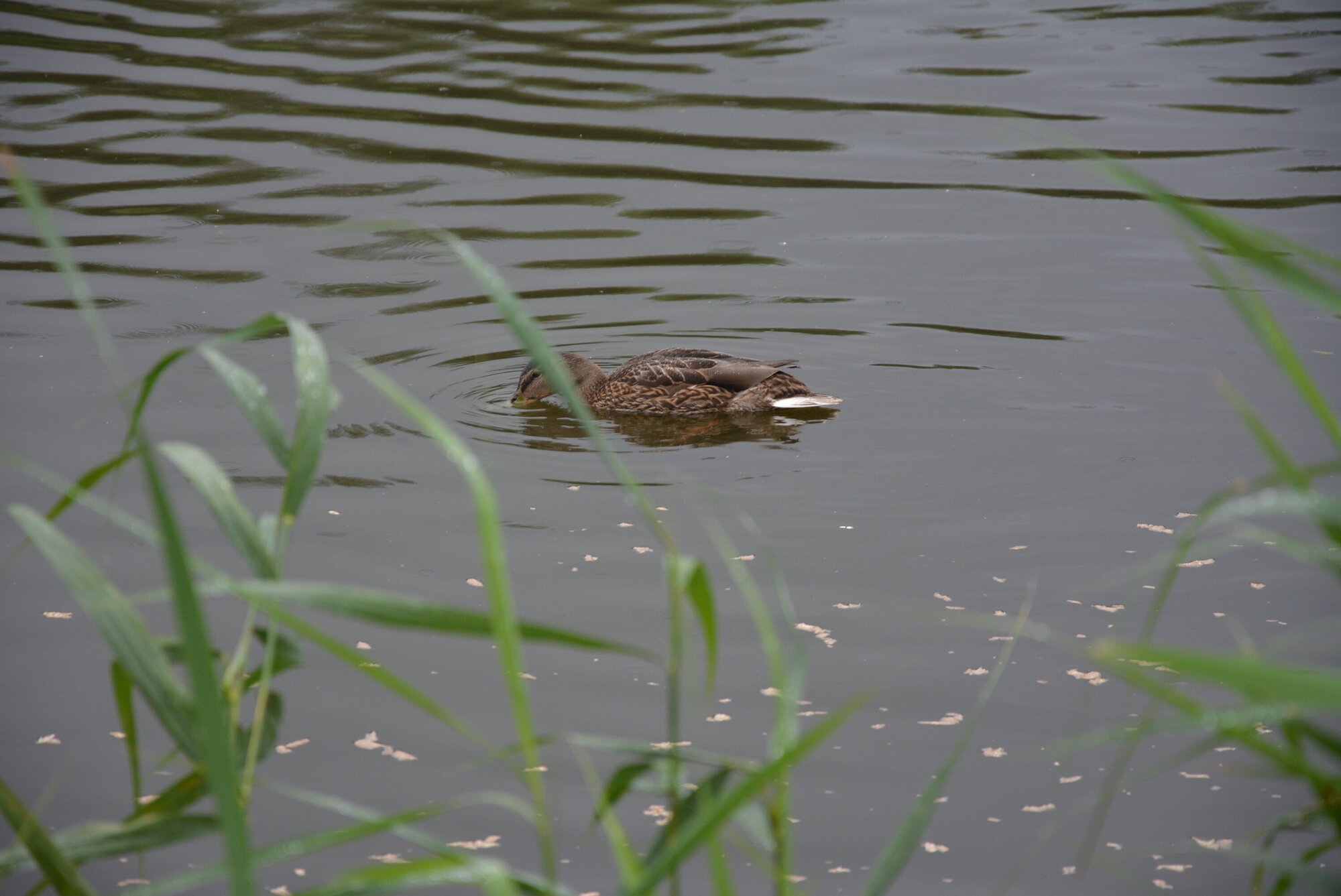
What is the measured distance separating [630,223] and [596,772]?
6099 mm

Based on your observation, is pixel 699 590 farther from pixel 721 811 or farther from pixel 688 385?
pixel 688 385

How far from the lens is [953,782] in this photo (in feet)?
12.0

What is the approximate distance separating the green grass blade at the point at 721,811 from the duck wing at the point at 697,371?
4.94 meters

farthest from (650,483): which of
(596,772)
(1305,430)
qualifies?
(1305,430)

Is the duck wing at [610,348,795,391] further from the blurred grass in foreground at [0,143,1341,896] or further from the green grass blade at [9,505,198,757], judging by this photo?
the green grass blade at [9,505,198,757]

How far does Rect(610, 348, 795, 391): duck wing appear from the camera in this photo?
6719 millimetres

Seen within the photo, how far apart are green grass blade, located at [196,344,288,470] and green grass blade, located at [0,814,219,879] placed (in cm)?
58

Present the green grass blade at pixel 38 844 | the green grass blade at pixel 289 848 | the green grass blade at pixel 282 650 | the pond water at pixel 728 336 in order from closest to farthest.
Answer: the green grass blade at pixel 289 848 → the green grass blade at pixel 38 844 → the green grass blade at pixel 282 650 → the pond water at pixel 728 336

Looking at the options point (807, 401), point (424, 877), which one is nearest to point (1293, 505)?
point (424, 877)

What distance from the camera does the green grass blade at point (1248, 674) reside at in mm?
1418

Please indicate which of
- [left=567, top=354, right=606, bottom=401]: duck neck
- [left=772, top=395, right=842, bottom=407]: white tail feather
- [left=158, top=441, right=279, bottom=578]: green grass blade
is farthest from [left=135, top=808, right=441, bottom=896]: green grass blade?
[left=567, top=354, right=606, bottom=401]: duck neck

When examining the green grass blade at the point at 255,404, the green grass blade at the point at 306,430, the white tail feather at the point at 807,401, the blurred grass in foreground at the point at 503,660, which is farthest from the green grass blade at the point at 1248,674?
the white tail feather at the point at 807,401

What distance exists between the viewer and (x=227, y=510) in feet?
7.04

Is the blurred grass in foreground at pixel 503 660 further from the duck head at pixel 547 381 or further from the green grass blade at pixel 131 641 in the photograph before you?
the duck head at pixel 547 381
